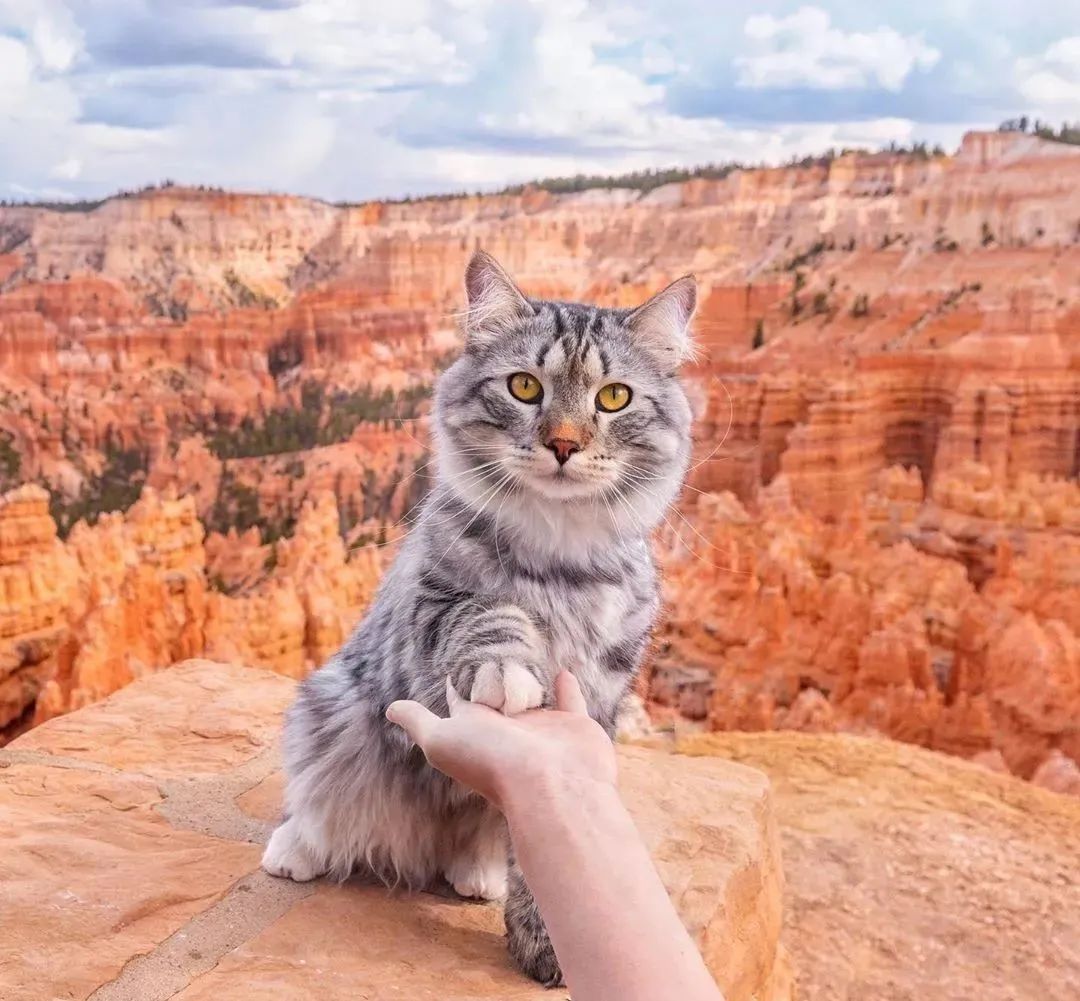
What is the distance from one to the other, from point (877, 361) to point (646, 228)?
1336 inches

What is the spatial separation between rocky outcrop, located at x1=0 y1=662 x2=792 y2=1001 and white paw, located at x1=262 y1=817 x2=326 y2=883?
3cm

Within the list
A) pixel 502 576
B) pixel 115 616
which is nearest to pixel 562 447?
pixel 502 576

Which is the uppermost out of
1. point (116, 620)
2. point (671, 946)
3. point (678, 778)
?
point (671, 946)

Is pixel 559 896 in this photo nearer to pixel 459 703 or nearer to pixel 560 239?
pixel 459 703

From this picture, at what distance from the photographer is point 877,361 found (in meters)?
24.0

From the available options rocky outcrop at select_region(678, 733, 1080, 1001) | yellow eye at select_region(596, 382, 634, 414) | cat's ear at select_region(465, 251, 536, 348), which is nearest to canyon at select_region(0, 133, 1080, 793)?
cat's ear at select_region(465, 251, 536, 348)

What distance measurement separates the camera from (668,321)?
226 cm

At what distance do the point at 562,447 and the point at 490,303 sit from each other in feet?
1.54

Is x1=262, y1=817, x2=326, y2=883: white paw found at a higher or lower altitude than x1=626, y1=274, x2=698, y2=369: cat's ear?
lower

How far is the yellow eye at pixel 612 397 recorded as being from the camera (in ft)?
6.81

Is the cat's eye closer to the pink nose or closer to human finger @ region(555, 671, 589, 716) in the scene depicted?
the pink nose

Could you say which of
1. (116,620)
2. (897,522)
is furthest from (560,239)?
(116,620)

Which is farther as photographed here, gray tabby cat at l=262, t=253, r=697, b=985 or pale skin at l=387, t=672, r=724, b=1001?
gray tabby cat at l=262, t=253, r=697, b=985

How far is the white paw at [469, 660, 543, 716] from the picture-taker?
5.52 ft
